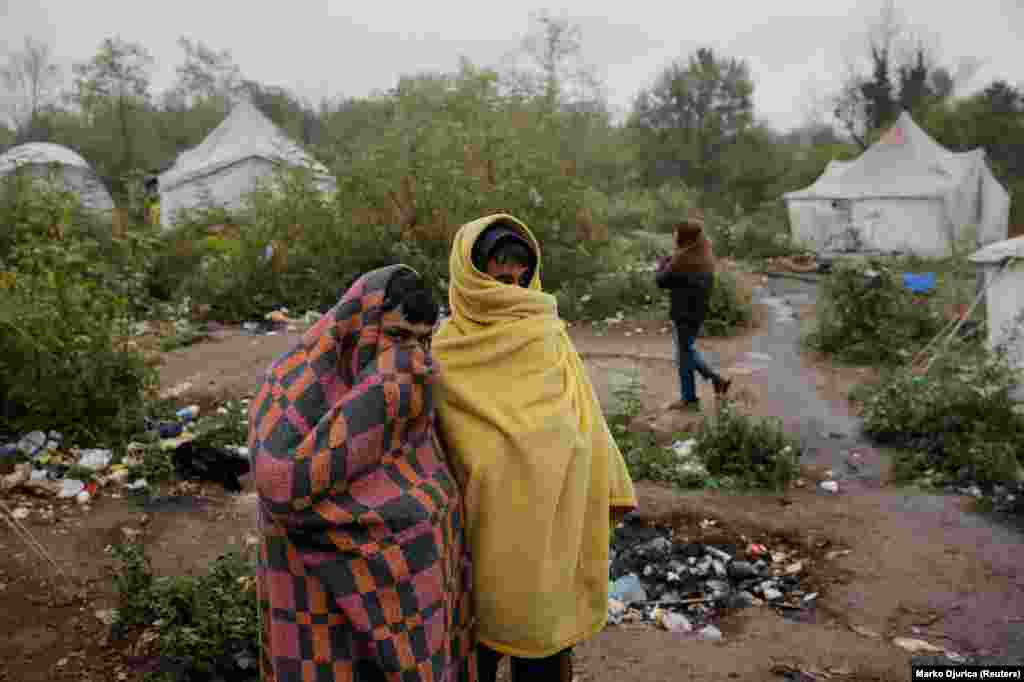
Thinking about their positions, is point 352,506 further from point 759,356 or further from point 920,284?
point 920,284

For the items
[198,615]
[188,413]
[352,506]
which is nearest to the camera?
[352,506]

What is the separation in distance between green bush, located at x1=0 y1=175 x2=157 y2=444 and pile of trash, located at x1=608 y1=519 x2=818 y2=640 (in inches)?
120

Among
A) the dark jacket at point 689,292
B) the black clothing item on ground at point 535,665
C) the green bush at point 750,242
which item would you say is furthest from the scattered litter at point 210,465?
the green bush at point 750,242

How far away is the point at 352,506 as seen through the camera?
55.9 inches

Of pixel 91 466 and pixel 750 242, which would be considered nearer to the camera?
pixel 91 466

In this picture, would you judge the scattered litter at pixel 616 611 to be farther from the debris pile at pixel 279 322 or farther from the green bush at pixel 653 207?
the green bush at pixel 653 207

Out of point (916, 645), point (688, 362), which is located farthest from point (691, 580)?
point (688, 362)

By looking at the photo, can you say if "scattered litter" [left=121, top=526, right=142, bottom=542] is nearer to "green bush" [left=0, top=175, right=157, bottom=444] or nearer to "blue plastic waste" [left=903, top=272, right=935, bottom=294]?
"green bush" [left=0, top=175, right=157, bottom=444]

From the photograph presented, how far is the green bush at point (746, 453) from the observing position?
4793 mm

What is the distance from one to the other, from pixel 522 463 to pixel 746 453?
358 cm

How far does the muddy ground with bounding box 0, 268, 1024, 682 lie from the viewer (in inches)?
112

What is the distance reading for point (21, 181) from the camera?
7.99 meters

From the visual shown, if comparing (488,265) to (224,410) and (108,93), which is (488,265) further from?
(108,93)

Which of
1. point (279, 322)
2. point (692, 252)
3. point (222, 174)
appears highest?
point (222, 174)
